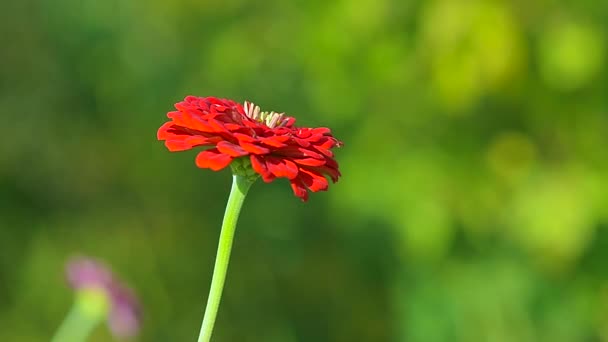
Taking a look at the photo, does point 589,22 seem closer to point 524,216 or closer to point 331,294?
point 524,216

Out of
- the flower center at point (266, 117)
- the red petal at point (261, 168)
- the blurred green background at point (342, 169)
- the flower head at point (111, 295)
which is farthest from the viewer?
the blurred green background at point (342, 169)

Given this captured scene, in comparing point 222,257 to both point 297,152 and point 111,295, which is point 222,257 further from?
point 111,295

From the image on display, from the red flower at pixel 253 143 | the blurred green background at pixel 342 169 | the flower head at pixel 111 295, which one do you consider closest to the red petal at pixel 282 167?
the red flower at pixel 253 143

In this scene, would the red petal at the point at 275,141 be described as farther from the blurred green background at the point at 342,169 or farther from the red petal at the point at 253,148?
the blurred green background at the point at 342,169

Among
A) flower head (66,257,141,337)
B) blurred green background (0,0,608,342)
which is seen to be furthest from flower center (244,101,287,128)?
blurred green background (0,0,608,342)

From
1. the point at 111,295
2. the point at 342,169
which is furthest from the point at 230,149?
the point at 342,169

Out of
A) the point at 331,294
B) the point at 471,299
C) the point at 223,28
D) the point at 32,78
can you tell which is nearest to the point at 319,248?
the point at 331,294

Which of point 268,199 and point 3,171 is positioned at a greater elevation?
point 3,171
